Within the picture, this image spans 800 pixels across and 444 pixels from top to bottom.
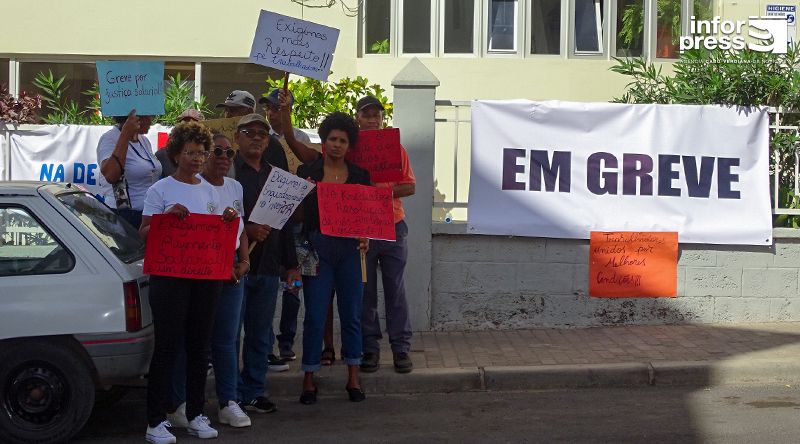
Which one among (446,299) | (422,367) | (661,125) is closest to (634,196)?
(661,125)

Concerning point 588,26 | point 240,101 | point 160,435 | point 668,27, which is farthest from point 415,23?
point 160,435

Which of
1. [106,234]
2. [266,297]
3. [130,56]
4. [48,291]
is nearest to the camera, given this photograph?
[48,291]

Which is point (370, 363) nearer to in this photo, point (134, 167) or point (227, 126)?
point (227, 126)

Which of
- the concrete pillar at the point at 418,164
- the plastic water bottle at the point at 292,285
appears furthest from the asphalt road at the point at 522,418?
the concrete pillar at the point at 418,164

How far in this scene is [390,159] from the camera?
753cm

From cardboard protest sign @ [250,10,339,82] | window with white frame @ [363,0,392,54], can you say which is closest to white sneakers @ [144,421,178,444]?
cardboard protest sign @ [250,10,339,82]

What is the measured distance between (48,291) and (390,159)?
2.56 metres

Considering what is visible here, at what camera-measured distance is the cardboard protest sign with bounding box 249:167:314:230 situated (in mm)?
6738

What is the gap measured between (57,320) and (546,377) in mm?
3493

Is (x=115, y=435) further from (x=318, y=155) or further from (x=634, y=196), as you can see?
(x=634, y=196)

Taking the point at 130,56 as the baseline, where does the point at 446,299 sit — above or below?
below

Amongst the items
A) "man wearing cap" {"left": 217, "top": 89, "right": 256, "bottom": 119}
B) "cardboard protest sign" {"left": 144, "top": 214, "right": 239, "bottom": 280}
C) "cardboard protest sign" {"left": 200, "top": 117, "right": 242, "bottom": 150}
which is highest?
"man wearing cap" {"left": 217, "top": 89, "right": 256, "bottom": 119}

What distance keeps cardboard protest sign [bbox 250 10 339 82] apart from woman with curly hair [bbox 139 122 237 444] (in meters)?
1.55

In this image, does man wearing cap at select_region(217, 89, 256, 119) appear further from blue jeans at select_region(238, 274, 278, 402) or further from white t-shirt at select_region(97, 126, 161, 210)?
blue jeans at select_region(238, 274, 278, 402)
